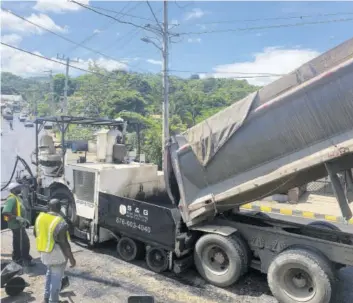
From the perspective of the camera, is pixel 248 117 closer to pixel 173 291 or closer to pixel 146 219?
pixel 146 219

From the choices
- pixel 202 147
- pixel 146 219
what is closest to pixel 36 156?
pixel 146 219

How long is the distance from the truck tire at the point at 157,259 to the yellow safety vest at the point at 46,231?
225 centimetres

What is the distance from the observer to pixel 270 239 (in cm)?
562

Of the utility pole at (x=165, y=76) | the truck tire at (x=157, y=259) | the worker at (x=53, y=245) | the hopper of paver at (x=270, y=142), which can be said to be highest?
the utility pole at (x=165, y=76)

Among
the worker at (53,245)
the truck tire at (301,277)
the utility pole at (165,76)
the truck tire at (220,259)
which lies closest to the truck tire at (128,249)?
the truck tire at (220,259)

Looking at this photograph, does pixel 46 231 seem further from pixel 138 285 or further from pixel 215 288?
pixel 215 288

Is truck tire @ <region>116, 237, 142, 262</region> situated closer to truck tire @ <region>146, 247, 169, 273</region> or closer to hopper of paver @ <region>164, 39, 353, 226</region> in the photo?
truck tire @ <region>146, 247, 169, 273</region>

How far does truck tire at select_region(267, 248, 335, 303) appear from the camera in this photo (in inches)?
193

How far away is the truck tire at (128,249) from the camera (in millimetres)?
6867

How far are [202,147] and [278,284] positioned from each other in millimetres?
2458

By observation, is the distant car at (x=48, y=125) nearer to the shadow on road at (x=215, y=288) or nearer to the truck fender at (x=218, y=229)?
the shadow on road at (x=215, y=288)

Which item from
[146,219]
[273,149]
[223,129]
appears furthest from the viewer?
[146,219]

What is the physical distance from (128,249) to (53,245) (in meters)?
2.52

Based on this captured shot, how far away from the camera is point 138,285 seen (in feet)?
19.6
